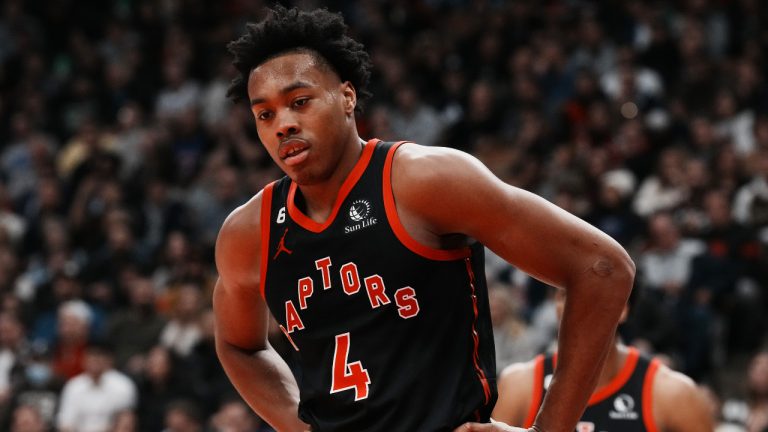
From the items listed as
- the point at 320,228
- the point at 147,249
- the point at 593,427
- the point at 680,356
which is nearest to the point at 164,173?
the point at 147,249

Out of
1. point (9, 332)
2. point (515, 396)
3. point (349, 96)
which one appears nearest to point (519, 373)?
point (515, 396)

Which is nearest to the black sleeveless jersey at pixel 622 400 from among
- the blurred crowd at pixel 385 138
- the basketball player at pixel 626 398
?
the basketball player at pixel 626 398

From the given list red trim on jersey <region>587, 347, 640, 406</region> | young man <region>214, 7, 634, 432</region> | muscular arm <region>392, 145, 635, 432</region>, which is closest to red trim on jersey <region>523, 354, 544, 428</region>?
red trim on jersey <region>587, 347, 640, 406</region>

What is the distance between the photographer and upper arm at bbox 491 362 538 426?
4.42 metres

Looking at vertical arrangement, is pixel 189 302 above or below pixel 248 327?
below

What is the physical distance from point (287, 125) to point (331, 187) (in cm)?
24

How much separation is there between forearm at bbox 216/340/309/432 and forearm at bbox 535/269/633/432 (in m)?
0.83

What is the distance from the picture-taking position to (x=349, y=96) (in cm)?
318

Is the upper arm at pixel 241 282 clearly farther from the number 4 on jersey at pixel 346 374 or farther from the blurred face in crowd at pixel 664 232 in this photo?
the blurred face in crowd at pixel 664 232

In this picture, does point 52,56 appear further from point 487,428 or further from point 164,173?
point 487,428

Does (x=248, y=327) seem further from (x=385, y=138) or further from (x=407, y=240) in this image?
(x=385, y=138)

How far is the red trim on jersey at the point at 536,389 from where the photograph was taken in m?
4.36

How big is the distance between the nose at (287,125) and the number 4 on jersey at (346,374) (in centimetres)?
53

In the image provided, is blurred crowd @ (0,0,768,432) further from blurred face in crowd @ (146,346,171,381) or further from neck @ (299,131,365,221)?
neck @ (299,131,365,221)
